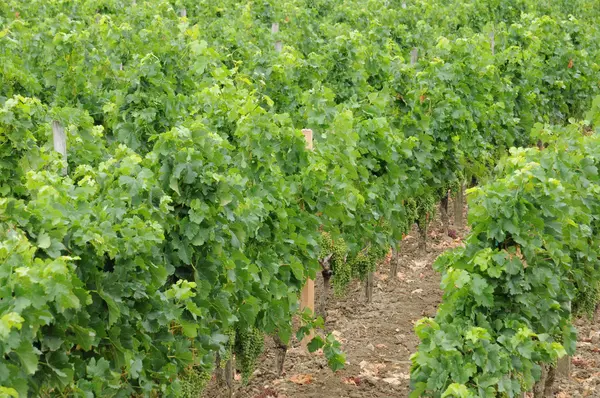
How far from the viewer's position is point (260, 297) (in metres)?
5.89

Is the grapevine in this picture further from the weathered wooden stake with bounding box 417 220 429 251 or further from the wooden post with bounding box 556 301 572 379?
the wooden post with bounding box 556 301 572 379

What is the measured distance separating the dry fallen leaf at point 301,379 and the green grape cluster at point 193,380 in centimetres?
176

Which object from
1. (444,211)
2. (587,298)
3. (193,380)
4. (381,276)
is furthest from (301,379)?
(444,211)

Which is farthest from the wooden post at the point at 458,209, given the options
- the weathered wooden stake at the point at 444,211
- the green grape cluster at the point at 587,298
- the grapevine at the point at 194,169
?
the green grape cluster at the point at 587,298

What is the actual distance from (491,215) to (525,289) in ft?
1.59

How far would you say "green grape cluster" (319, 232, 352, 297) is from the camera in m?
6.96

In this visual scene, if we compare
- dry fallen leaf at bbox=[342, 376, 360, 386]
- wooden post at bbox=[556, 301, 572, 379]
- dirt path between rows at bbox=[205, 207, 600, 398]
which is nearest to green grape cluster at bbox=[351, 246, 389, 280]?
dirt path between rows at bbox=[205, 207, 600, 398]

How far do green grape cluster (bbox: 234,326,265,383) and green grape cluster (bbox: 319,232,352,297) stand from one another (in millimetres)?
1078

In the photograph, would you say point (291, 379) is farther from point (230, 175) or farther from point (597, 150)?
point (597, 150)

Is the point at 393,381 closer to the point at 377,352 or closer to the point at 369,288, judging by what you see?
the point at 377,352

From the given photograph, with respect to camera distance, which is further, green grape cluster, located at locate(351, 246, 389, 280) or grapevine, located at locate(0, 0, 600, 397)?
green grape cluster, located at locate(351, 246, 389, 280)

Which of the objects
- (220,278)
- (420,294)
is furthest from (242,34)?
(220,278)

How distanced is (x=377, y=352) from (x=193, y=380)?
8.99 ft

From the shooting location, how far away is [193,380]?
520 cm
